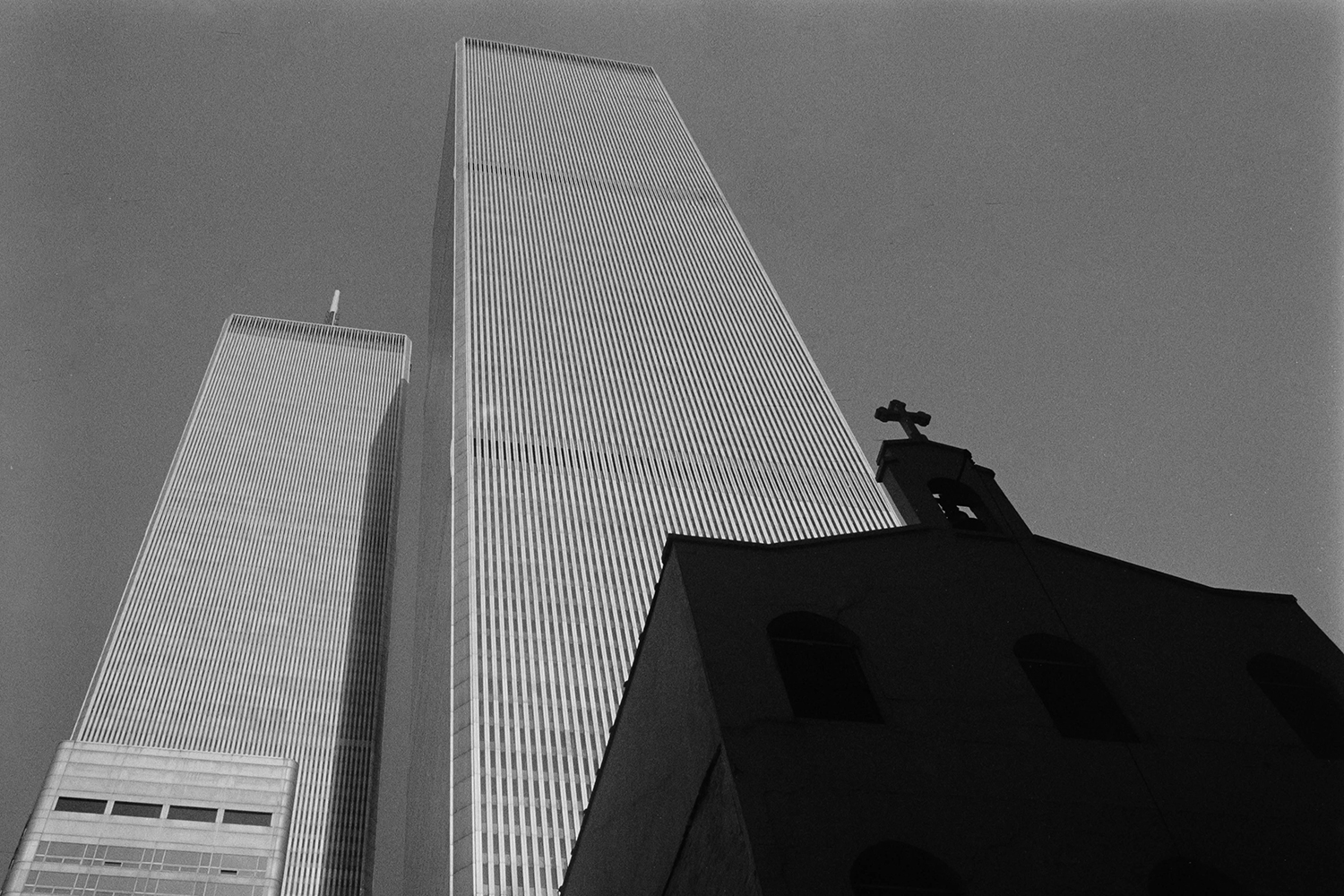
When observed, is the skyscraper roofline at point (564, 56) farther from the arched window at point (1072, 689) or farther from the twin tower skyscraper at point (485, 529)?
the arched window at point (1072, 689)

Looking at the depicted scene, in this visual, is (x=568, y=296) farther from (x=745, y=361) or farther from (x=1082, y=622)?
(x=1082, y=622)

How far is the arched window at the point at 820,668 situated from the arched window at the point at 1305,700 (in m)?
6.78

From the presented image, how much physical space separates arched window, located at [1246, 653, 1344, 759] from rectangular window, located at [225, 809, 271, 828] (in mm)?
98638

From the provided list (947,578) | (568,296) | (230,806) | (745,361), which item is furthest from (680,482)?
(947,578)

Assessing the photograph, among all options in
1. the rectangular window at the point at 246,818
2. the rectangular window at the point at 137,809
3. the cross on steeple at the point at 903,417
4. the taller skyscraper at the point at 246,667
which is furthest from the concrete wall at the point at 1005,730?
the rectangular window at the point at 137,809

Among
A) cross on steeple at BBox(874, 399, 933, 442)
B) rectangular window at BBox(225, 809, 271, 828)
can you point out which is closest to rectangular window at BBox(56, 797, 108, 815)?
rectangular window at BBox(225, 809, 271, 828)

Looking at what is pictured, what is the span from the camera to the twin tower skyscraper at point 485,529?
74.2m

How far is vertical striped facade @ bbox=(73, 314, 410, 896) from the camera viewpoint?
13562cm

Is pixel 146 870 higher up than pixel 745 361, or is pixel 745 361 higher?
pixel 745 361

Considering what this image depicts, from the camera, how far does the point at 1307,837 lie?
16.1 metres

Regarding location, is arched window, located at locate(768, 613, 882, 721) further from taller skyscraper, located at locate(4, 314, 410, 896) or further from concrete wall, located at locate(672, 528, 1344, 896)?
taller skyscraper, located at locate(4, 314, 410, 896)

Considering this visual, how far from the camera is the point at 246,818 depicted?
10219cm

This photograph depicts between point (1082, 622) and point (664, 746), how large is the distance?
7.16m

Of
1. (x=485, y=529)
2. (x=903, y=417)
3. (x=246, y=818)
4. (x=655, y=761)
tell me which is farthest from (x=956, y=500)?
(x=246, y=818)
